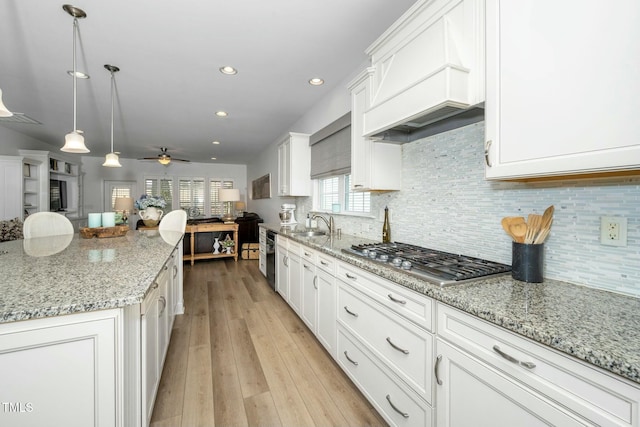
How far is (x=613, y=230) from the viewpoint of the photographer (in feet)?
3.52

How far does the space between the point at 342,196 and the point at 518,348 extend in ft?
8.36

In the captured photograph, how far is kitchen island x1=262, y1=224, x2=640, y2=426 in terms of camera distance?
0.68 meters

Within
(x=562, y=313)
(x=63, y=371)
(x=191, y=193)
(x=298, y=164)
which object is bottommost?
(x=63, y=371)

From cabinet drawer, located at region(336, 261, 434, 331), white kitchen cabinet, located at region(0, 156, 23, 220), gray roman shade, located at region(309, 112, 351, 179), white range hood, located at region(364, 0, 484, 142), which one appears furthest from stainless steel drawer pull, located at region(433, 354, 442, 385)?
white kitchen cabinet, located at region(0, 156, 23, 220)

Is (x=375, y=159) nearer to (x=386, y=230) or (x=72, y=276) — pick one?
(x=386, y=230)

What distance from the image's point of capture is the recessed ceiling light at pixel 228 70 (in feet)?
8.91

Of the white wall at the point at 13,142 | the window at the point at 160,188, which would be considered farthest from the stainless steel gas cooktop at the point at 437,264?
the window at the point at 160,188

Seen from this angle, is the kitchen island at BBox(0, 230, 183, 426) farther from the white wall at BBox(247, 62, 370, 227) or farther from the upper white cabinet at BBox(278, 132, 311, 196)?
the upper white cabinet at BBox(278, 132, 311, 196)

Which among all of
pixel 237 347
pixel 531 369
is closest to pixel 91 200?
pixel 237 347

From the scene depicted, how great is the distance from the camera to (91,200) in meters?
7.94

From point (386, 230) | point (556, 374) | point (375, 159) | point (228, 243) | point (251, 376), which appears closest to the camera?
point (556, 374)

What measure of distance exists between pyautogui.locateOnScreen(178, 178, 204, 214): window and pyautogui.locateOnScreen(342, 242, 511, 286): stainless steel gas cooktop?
843 centimetres

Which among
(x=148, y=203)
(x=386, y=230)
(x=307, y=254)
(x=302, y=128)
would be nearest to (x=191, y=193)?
(x=302, y=128)

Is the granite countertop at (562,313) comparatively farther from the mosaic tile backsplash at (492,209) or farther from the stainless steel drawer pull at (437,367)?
the stainless steel drawer pull at (437,367)
